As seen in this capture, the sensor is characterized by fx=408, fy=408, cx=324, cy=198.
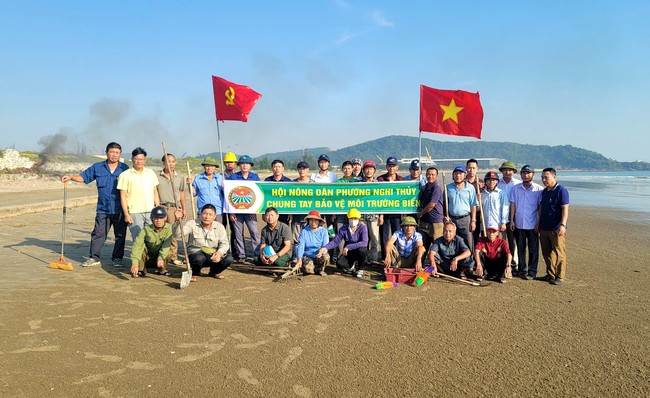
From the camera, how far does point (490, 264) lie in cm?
706

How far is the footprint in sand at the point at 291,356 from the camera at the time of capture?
154 inches

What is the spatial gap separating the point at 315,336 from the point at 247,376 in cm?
110

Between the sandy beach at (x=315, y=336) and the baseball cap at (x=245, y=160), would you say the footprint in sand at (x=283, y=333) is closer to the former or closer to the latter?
the sandy beach at (x=315, y=336)

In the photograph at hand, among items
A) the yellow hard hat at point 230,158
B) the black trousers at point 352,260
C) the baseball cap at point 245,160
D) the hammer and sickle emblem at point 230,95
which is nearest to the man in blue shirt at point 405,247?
the black trousers at point 352,260

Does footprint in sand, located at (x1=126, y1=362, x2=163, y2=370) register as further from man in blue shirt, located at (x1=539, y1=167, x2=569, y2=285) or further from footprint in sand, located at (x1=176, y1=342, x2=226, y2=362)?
man in blue shirt, located at (x1=539, y1=167, x2=569, y2=285)

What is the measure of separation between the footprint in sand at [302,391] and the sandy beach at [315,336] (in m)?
0.02

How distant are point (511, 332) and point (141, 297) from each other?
196 inches

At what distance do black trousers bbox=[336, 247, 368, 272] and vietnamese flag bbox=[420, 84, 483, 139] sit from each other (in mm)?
3053

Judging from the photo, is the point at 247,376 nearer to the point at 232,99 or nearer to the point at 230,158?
the point at 230,158

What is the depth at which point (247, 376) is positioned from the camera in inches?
145

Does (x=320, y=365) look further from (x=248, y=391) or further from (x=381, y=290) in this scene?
(x=381, y=290)

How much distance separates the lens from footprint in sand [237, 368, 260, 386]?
11.8 feet

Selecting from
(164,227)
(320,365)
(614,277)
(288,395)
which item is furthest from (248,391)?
(614,277)

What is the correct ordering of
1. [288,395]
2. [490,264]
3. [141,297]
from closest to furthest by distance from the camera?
1. [288,395]
2. [141,297]
3. [490,264]
